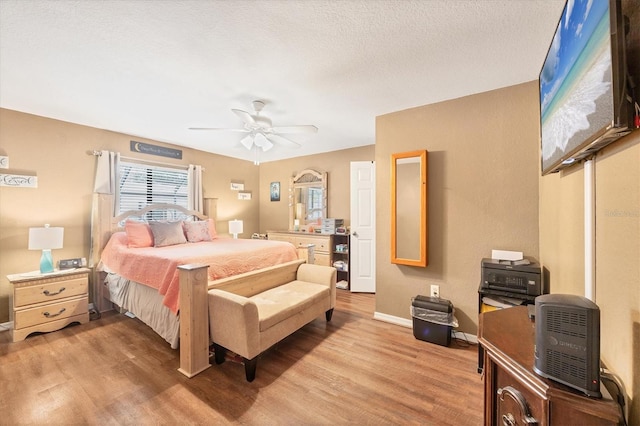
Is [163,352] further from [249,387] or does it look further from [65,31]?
[65,31]

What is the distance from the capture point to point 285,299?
2.56 meters

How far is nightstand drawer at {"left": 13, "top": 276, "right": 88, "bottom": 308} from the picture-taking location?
2635 mm

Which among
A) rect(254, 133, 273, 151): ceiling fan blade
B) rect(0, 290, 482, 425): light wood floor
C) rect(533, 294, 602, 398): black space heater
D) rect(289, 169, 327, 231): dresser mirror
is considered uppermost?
rect(254, 133, 273, 151): ceiling fan blade

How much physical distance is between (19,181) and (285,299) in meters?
3.54

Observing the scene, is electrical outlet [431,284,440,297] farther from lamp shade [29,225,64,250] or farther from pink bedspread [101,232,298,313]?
lamp shade [29,225,64,250]

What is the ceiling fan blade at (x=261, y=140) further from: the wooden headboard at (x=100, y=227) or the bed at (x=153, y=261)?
the wooden headboard at (x=100, y=227)

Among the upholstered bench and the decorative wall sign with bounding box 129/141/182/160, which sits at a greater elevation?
the decorative wall sign with bounding box 129/141/182/160

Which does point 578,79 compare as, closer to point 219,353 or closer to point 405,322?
point 405,322

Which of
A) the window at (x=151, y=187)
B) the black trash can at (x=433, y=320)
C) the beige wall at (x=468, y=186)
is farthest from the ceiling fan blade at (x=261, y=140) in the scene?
the black trash can at (x=433, y=320)

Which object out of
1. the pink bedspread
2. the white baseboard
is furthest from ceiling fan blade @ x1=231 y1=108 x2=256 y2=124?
the white baseboard

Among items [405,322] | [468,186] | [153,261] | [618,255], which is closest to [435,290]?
[405,322]

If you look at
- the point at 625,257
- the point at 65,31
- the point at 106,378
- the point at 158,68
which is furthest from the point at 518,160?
the point at 106,378

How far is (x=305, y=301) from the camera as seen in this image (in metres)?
2.60

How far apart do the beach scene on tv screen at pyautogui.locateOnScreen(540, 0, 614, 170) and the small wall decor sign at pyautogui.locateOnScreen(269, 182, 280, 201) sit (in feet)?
16.3
